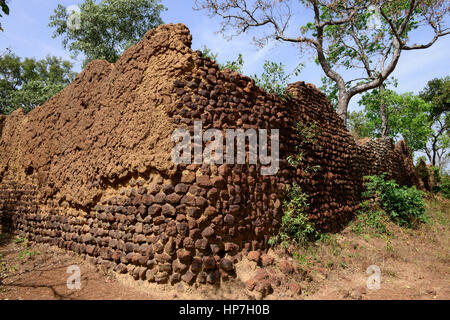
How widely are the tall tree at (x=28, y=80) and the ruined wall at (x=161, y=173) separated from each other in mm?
11851

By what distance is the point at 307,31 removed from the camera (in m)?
12.7

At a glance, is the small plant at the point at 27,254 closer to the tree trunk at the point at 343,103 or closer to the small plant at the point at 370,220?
the small plant at the point at 370,220

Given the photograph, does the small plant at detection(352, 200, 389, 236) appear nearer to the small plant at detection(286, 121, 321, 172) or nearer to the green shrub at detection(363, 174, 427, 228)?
the green shrub at detection(363, 174, 427, 228)

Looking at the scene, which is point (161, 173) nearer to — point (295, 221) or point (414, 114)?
point (295, 221)

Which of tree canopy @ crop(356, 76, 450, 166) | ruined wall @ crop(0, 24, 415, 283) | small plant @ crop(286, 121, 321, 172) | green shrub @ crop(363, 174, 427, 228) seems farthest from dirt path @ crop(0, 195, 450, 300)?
tree canopy @ crop(356, 76, 450, 166)

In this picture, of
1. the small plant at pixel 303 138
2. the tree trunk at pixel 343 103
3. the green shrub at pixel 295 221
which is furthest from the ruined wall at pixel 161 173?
the tree trunk at pixel 343 103

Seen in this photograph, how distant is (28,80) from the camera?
2050cm

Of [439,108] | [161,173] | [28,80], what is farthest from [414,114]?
[28,80]

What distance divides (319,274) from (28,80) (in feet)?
79.6

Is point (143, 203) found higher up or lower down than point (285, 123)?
lower down

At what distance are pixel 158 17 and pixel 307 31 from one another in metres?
9.37

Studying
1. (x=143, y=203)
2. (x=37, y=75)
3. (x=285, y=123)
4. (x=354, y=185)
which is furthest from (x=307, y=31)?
(x=37, y=75)
